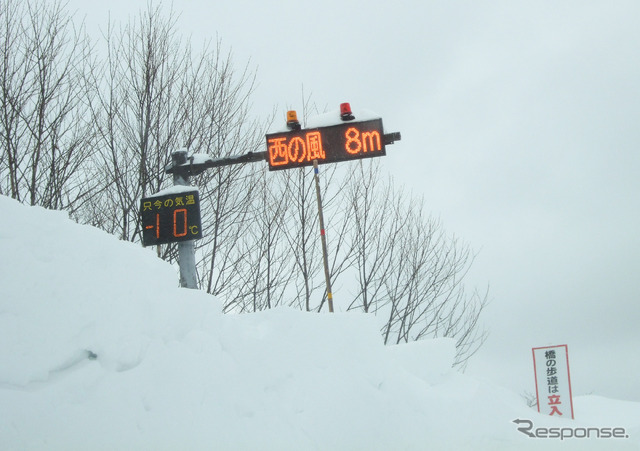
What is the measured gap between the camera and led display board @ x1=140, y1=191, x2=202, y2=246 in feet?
23.9

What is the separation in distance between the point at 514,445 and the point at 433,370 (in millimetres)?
1340

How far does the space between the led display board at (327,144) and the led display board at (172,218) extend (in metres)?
1.32

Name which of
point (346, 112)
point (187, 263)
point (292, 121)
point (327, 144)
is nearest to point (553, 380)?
point (327, 144)

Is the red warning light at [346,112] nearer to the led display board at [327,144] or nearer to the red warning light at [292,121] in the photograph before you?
the led display board at [327,144]

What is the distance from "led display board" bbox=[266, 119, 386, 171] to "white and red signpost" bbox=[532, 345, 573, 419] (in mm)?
3343

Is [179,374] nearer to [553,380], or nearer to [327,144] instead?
[553,380]

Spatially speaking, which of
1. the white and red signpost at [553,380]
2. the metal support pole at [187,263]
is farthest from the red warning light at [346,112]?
the white and red signpost at [553,380]

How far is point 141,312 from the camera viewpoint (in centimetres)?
425

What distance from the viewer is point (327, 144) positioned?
296 inches

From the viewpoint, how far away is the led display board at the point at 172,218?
7.27m

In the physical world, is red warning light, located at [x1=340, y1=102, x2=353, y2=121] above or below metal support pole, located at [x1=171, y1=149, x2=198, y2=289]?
above

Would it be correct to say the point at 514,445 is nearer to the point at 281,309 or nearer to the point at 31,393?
the point at 281,309

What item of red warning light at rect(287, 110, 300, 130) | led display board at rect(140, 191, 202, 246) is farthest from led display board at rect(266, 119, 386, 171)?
led display board at rect(140, 191, 202, 246)

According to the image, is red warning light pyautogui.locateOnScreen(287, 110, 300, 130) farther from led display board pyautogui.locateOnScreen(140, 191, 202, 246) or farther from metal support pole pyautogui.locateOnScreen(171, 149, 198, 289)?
metal support pole pyautogui.locateOnScreen(171, 149, 198, 289)
